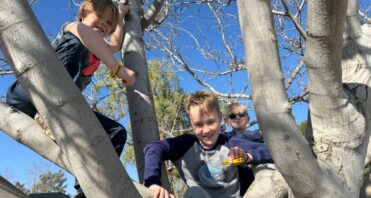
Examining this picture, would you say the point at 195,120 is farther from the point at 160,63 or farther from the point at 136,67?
the point at 160,63

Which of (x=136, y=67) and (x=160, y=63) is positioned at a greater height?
(x=136, y=67)

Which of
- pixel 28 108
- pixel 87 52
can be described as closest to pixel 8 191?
pixel 28 108

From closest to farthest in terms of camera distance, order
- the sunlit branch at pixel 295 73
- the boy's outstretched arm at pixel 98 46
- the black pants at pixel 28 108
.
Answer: the boy's outstretched arm at pixel 98 46 → the black pants at pixel 28 108 → the sunlit branch at pixel 295 73

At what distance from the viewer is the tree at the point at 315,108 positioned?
159 centimetres

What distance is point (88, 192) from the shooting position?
1.43 m

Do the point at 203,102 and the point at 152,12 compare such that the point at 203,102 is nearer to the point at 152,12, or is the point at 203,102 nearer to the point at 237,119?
the point at 152,12

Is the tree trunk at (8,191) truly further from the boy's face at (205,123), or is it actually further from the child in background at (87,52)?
the boy's face at (205,123)

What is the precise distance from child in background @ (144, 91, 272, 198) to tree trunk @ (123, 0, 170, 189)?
1.05 ft

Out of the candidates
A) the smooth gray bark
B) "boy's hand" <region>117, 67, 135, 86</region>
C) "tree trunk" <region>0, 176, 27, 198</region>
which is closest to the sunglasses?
"boy's hand" <region>117, 67, 135, 86</region>

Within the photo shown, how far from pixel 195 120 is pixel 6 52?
1.31 metres

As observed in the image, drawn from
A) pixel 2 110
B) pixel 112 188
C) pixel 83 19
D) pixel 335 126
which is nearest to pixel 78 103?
pixel 112 188

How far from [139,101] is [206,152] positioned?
2.35ft

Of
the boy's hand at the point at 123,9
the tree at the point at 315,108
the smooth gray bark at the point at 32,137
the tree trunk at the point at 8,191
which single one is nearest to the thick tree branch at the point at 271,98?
the tree at the point at 315,108

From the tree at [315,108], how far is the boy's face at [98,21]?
1120 mm
